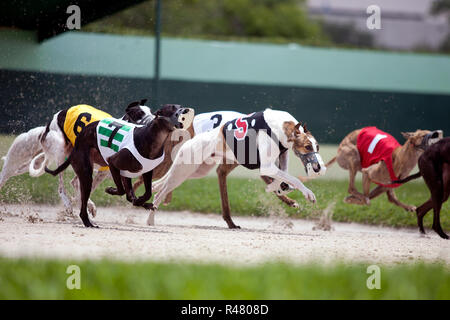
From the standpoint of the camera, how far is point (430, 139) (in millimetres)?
7734

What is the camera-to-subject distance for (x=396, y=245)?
6.23 meters

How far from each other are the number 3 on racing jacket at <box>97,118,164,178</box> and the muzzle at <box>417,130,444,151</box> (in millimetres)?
3193

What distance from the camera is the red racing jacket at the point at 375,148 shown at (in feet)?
26.5

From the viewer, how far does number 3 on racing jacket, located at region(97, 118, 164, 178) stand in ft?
20.5

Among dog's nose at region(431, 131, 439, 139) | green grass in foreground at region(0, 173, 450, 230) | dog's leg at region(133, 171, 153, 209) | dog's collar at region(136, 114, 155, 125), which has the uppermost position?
dog's collar at region(136, 114, 155, 125)

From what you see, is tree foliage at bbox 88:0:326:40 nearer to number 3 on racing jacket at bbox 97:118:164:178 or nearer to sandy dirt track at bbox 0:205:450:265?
sandy dirt track at bbox 0:205:450:265

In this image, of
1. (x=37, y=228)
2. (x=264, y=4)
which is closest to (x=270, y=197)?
(x=37, y=228)

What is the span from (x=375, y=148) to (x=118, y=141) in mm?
3374

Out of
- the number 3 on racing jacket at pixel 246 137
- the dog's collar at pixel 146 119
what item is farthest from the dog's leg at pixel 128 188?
the number 3 on racing jacket at pixel 246 137

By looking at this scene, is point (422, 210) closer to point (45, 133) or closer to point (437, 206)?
point (437, 206)

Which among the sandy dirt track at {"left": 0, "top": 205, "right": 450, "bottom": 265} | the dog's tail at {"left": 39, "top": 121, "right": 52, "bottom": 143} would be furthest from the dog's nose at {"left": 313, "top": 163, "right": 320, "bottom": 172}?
the dog's tail at {"left": 39, "top": 121, "right": 52, "bottom": 143}

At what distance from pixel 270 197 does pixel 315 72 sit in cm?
1463

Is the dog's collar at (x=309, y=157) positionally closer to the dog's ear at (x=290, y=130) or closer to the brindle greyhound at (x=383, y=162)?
the dog's ear at (x=290, y=130)

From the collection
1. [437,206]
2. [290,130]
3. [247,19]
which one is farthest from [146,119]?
[247,19]
